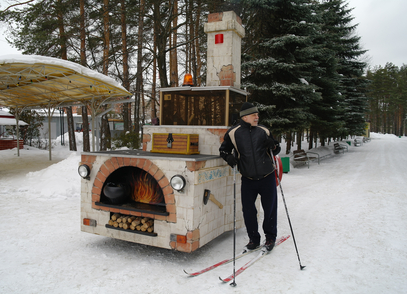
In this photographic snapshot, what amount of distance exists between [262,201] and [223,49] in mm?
3272

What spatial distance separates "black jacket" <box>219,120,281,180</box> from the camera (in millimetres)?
3943

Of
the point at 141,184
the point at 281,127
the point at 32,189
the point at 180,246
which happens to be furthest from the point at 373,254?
the point at 281,127

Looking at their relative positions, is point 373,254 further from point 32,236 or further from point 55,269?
point 32,236

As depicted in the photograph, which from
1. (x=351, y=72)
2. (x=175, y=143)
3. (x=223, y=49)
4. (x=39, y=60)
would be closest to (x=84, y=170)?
(x=175, y=143)

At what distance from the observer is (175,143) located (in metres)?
4.63

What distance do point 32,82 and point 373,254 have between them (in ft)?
37.2

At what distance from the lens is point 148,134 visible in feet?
17.7

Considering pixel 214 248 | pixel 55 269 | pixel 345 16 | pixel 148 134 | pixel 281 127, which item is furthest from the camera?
pixel 345 16

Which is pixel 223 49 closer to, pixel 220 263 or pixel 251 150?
pixel 251 150

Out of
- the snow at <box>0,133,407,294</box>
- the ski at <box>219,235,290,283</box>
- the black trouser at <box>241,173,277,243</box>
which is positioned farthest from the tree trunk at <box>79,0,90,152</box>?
the ski at <box>219,235,290,283</box>

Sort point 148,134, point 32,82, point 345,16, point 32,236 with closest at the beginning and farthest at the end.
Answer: point 32,236
point 148,134
point 32,82
point 345,16

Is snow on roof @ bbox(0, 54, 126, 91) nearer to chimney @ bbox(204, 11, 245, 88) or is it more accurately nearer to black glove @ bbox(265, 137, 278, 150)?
chimney @ bbox(204, 11, 245, 88)

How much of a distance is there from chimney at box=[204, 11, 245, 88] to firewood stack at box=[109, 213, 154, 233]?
3.08 meters

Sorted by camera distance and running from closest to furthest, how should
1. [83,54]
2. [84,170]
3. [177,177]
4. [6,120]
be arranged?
[177,177], [84,170], [83,54], [6,120]
